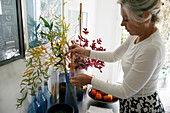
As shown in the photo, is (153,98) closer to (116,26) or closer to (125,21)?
(125,21)

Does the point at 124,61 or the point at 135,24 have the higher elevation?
the point at 135,24

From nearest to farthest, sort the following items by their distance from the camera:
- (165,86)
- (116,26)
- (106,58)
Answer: (106,58) → (116,26) → (165,86)

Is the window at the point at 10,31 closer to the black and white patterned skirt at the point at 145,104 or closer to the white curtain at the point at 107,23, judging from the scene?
the black and white patterned skirt at the point at 145,104

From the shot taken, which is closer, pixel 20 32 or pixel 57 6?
pixel 20 32

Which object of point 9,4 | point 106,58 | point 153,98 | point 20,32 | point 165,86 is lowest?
point 165,86

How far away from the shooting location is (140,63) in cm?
78

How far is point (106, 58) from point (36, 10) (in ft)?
2.38

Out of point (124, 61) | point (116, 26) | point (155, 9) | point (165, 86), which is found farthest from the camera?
point (165, 86)

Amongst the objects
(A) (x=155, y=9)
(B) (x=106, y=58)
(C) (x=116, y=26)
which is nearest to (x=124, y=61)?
(B) (x=106, y=58)

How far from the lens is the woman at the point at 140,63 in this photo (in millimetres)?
764

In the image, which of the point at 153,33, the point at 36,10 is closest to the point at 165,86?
the point at 153,33

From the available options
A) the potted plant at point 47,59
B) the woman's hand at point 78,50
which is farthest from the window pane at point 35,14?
the woman's hand at point 78,50

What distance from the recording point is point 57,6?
1106 millimetres

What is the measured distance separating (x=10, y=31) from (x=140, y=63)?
0.72 meters
